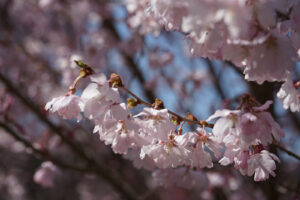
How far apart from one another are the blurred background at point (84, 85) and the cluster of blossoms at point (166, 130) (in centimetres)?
41

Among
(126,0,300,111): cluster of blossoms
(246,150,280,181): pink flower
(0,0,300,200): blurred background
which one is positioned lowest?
(246,150,280,181): pink flower

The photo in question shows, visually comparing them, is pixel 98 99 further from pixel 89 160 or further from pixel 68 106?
pixel 89 160

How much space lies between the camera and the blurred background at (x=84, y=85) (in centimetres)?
299

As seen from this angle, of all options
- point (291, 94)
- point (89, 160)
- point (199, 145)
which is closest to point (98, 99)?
point (199, 145)

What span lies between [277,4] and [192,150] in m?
0.79

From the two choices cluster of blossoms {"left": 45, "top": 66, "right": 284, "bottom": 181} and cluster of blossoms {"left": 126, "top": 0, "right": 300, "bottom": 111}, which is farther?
cluster of blossoms {"left": 45, "top": 66, "right": 284, "bottom": 181}

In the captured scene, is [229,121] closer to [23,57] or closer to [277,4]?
[277,4]

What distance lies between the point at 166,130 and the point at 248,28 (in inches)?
23.5

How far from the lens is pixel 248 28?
3.35ft

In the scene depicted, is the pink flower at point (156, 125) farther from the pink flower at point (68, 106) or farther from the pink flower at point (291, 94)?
the pink flower at point (291, 94)

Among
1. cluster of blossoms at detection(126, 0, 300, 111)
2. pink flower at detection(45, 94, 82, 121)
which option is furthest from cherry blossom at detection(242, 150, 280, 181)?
pink flower at detection(45, 94, 82, 121)

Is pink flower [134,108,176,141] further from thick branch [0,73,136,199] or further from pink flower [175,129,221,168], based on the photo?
thick branch [0,73,136,199]

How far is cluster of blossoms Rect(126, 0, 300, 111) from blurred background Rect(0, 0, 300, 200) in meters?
0.36

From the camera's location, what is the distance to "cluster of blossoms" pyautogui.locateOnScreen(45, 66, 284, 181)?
4.25 feet
